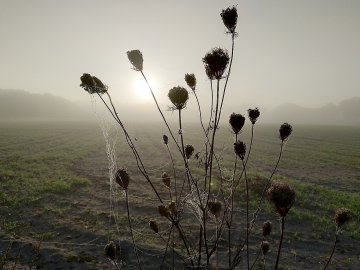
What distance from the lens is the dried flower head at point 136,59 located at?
109 inches

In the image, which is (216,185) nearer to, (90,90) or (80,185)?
(80,185)

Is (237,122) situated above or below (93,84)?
below

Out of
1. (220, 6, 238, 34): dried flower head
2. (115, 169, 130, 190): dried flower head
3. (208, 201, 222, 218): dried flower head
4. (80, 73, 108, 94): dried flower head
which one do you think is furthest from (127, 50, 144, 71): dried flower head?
(208, 201, 222, 218): dried flower head

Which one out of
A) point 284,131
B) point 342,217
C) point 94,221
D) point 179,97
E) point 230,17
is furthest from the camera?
point 94,221

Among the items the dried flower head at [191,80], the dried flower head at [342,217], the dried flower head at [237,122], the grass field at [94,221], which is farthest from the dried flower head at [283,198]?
the grass field at [94,221]

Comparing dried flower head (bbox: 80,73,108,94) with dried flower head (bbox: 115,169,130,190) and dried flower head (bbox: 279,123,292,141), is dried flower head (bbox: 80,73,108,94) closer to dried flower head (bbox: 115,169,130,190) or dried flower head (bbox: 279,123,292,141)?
dried flower head (bbox: 115,169,130,190)

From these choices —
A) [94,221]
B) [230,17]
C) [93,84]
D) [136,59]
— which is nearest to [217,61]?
[230,17]

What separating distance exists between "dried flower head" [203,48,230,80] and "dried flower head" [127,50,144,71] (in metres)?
0.49

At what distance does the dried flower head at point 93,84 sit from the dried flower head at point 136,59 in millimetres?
316

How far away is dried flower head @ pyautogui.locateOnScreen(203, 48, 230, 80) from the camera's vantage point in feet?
8.55

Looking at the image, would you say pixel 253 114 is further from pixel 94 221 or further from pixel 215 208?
pixel 94 221

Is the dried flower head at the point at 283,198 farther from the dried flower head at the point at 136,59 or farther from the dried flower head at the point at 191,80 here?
the dried flower head at the point at 136,59

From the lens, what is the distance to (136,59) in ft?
9.10

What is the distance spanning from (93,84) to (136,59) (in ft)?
1.30
